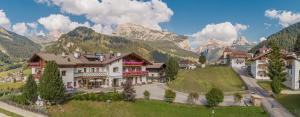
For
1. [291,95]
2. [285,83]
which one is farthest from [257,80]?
[291,95]

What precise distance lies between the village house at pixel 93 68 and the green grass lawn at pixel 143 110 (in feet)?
64.8

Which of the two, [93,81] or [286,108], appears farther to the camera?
[93,81]

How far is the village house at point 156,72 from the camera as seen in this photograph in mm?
101419

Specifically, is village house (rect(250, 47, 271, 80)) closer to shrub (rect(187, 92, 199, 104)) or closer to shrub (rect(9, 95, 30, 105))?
shrub (rect(187, 92, 199, 104))

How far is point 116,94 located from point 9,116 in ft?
55.3

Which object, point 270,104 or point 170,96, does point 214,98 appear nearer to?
point 170,96

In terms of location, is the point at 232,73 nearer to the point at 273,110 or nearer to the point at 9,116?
the point at 273,110

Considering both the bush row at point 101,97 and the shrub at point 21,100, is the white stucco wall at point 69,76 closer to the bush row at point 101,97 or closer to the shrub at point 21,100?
the shrub at point 21,100

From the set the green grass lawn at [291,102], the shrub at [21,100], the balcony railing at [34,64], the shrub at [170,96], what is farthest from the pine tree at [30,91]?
the green grass lawn at [291,102]

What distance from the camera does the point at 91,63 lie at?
7906 cm

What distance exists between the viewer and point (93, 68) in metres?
80.6

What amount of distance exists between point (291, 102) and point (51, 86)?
38.4 m

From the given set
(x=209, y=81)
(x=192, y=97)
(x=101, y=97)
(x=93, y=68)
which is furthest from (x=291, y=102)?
(x=93, y=68)

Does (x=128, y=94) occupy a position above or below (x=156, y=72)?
Answer: below
